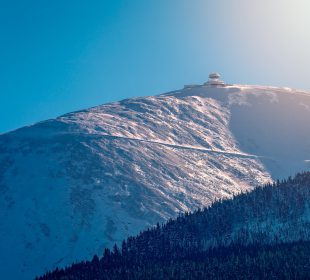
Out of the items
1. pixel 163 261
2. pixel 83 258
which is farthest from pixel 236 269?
pixel 83 258

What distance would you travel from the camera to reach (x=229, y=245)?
534 feet

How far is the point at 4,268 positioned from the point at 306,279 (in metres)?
93.5

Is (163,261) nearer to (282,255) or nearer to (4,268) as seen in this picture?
(282,255)

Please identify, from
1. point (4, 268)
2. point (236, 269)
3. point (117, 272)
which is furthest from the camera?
point (4, 268)

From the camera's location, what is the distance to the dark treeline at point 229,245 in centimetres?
13912

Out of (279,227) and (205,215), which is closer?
(279,227)

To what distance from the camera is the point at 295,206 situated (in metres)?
172

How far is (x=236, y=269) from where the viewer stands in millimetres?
138500

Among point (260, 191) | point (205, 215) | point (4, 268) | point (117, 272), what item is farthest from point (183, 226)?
point (4, 268)

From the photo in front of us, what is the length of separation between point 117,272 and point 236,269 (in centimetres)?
2413

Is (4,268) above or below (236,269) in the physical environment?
below

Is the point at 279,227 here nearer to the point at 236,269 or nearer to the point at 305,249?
the point at 305,249

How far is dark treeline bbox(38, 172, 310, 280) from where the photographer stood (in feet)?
456

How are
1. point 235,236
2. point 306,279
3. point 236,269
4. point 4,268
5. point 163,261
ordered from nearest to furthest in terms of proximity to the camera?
point 306,279, point 236,269, point 163,261, point 235,236, point 4,268
